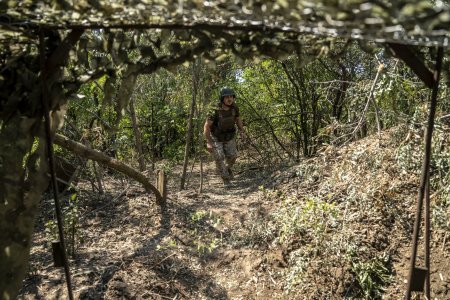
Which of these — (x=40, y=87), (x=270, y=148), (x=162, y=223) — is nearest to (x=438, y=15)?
(x=40, y=87)

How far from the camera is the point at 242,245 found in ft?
14.1

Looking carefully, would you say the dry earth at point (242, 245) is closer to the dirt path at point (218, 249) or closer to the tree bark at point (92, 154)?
Result: the dirt path at point (218, 249)

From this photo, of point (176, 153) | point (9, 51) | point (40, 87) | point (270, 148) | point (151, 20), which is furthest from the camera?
point (176, 153)

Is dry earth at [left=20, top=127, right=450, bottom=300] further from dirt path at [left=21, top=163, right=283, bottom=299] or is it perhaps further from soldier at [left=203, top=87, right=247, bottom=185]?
soldier at [left=203, top=87, right=247, bottom=185]

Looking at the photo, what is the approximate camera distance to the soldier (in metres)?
6.38

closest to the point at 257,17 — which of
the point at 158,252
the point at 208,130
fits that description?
the point at 158,252

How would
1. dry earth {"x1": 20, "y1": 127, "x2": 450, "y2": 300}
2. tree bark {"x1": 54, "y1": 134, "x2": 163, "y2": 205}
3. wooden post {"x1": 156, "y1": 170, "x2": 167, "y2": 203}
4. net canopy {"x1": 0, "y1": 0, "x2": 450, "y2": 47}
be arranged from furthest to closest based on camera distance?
wooden post {"x1": 156, "y1": 170, "x2": 167, "y2": 203} → dry earth {"x1": 20, "y1": 127, "x2": 450, "y2": 300} → tree bark {"x1": 54, "y1": 134, "x2": 163, "y2": 205} → net canopy {"x1": 0, "y1": 0, "x2": 450, "y2": 47}

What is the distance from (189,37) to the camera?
5.98 feet

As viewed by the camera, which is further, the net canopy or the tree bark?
the tree bark

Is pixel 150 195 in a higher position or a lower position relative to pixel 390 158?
lower

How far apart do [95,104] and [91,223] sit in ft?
5.96

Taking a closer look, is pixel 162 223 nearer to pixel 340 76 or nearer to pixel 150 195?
pixel 150 195

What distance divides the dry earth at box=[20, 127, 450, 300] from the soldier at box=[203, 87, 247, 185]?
1.54m

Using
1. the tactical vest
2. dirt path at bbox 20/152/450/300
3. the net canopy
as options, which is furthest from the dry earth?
the net canopy
